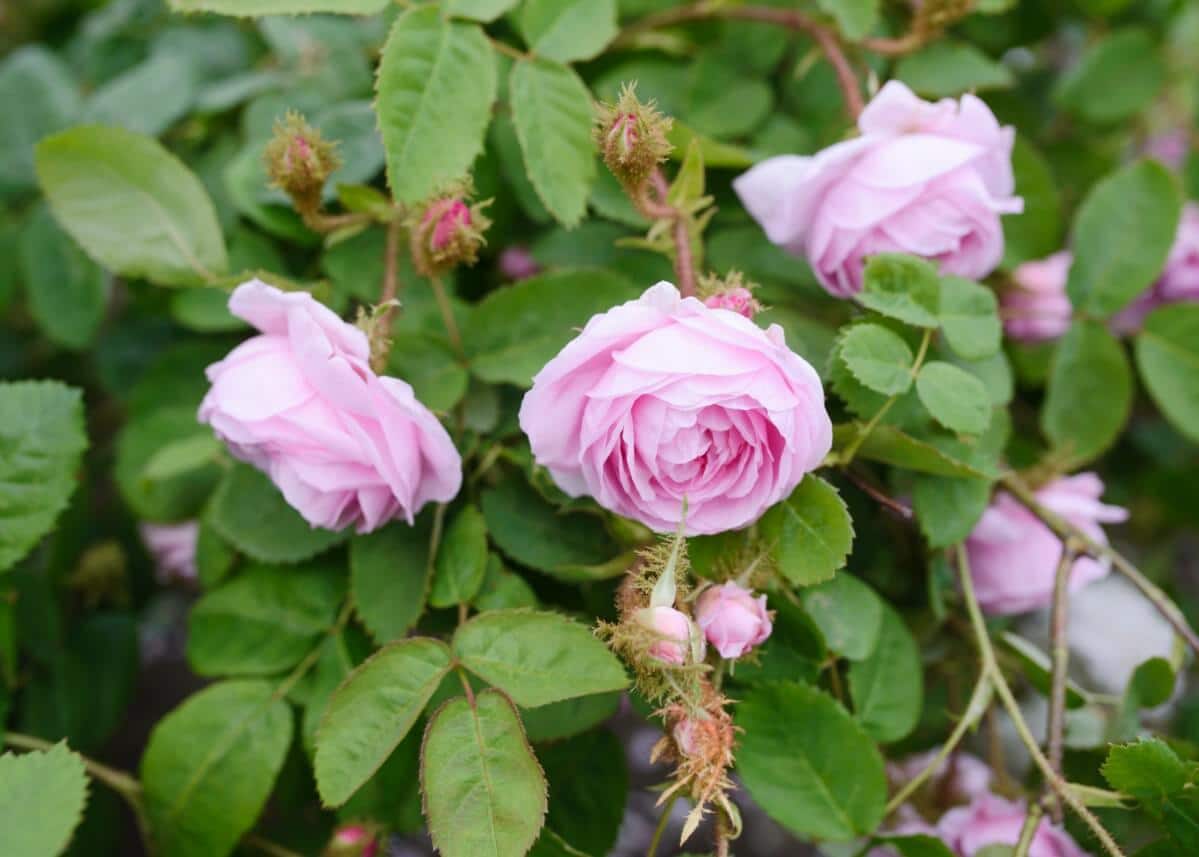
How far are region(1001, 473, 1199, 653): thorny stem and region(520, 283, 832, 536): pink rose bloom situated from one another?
0.79 ft

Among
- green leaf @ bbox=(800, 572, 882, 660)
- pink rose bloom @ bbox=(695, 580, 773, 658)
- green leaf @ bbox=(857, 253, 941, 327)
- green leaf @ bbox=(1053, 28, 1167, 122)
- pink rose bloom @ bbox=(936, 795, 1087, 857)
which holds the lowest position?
pink rose bloom @ bbox=(936, 795, 1087, 857)

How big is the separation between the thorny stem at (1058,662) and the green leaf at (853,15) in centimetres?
36

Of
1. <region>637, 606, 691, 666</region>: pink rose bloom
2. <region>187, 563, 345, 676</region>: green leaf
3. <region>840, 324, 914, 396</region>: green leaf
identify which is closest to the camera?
<region>637, 606, 691, 666</region>: pink rose bloom

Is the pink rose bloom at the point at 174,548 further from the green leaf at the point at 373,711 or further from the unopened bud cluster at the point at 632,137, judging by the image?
the unopened bud cluster at the point at 632,137

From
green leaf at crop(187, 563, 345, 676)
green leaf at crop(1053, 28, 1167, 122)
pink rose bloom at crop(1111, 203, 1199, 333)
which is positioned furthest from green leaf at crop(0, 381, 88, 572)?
green leaf at crop(1053, 28, 1167, 122)

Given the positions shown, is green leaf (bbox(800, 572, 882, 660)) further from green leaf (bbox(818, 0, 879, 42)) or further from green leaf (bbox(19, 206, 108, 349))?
green leaf (bbox(19, 206, 108, 349))

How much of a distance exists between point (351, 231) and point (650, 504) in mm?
277

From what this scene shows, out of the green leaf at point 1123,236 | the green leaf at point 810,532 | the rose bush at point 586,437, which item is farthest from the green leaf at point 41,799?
the green leaf at point 1123,236

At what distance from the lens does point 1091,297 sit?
77 cm

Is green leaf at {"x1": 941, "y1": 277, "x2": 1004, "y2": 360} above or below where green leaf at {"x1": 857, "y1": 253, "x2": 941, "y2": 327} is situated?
below

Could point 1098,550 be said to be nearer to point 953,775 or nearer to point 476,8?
point 953,775

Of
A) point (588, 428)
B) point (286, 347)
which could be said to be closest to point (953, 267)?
point (588, 428)

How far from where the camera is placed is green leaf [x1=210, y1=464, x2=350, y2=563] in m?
0.64

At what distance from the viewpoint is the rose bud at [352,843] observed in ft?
1.97
